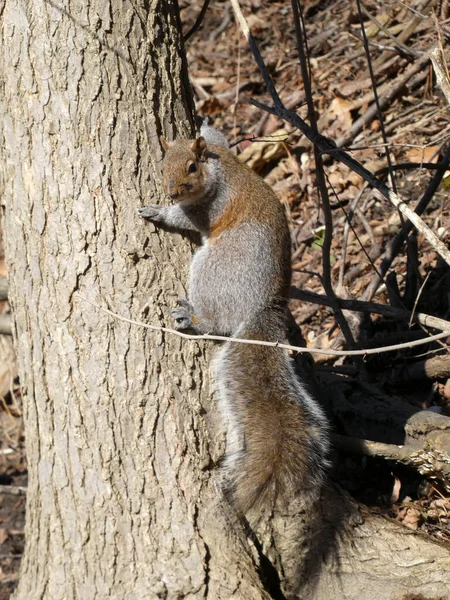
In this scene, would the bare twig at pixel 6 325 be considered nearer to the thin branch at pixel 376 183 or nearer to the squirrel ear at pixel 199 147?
the squirrel ear at pixel 199 147

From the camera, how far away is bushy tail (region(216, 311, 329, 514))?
7.25ft

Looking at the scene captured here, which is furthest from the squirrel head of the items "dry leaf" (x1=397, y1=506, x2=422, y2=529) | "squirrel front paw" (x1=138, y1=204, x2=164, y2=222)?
"dry leaf" (x1=397, y1=506, x2=422, y2=529)

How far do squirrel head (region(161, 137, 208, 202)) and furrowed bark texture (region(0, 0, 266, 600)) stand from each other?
0.05m

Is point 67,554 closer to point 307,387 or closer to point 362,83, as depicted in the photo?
point 307,387

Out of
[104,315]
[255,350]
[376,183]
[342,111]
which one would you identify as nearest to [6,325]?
[104,315]

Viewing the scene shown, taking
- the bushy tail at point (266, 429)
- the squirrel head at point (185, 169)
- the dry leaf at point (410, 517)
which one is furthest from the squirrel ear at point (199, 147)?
the dry leaf at point (410, 517)

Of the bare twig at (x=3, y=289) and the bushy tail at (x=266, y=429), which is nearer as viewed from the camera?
the bushy tail at (x=266, y=429)

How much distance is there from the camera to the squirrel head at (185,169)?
7.77 feet

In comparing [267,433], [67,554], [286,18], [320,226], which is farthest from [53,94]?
[286,18]

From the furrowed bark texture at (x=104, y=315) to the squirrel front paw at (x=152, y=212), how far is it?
32 millimetres

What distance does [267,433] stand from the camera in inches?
90.6

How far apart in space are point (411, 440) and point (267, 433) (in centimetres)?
80

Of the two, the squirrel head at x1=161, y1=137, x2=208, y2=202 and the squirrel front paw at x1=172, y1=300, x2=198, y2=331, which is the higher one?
the squirrel head at x1=161, y1=137, x2=208, y2=202

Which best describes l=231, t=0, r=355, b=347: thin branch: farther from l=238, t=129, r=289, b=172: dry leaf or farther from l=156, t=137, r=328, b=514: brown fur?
l=238, t=129, r=289, b=172: dry leaf
